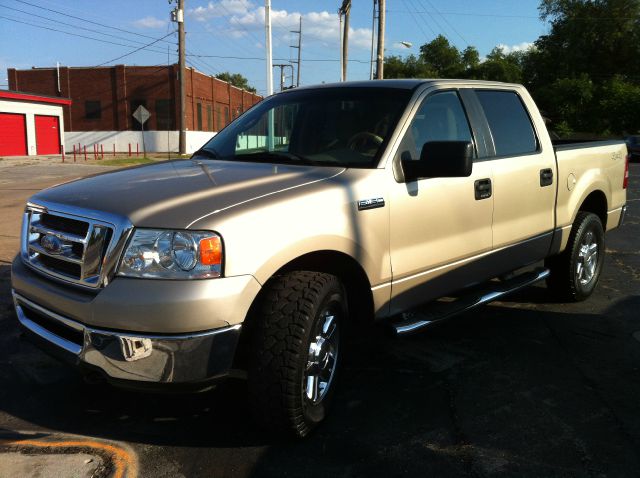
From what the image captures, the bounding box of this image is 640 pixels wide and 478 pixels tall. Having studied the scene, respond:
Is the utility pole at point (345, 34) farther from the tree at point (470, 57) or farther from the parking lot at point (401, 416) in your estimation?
the tree at point (470, 57)

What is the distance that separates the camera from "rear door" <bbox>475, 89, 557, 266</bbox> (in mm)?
4348

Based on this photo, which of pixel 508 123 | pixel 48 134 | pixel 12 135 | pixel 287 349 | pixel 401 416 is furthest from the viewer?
pixel 48 134

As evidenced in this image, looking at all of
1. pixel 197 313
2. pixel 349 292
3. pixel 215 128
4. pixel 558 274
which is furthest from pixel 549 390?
pixel 215 128

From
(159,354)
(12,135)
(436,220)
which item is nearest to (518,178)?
(436,220)

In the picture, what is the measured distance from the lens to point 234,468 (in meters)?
2.88

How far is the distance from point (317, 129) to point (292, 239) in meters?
1.41

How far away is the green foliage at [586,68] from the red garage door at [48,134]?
116 feet

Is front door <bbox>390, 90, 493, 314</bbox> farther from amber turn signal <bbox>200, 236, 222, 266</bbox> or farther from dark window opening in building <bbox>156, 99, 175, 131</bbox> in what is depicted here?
dark window opening in building <bbox>156, 99, 175, 131</bbox>

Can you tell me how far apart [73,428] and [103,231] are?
3.97 feet

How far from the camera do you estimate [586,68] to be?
55.1m

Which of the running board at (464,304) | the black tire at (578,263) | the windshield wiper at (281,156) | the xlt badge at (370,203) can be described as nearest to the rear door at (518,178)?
the running board at (464,304)

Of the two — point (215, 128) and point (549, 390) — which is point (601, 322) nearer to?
point (549, 390)

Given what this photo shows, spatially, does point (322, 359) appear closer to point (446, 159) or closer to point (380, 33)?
point (446, 159)

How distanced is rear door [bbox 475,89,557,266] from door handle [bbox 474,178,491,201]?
87mm
